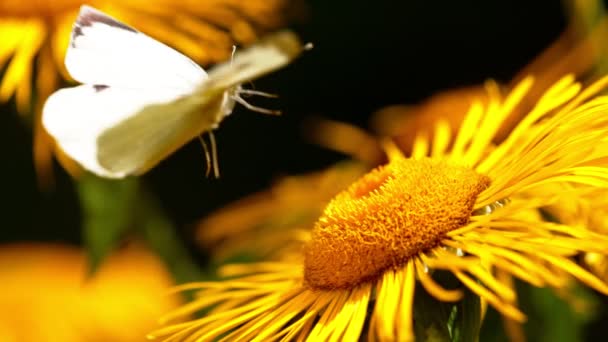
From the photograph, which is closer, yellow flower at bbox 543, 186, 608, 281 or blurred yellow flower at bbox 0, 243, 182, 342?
yellow flower at bbox 543, 186, 608, 281

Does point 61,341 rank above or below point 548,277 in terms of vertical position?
above

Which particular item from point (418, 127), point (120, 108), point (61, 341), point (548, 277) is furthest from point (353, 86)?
point (548, 277)

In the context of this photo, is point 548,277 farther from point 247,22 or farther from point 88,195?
point 247,22

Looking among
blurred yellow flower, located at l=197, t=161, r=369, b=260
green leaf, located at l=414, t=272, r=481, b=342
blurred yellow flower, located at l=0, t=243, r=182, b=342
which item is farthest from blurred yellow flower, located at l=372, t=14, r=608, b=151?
green leaf, located at l=414, t=272, r=481, b=342

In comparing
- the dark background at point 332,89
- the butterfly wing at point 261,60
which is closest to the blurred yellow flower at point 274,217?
the dark background at point 332,89

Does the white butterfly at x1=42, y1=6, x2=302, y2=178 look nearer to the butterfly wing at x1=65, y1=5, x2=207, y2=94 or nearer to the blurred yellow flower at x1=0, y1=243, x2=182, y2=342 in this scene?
the butterfly wing at x1=65, y1=5, x2=207, y2=94

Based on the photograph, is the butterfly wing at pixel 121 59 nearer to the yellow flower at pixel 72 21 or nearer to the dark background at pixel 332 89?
the yellow flower at pixel 72 21

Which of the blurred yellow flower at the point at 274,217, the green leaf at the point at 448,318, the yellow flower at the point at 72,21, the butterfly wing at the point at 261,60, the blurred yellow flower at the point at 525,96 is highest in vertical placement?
the yellow flower at the point at 72,21
